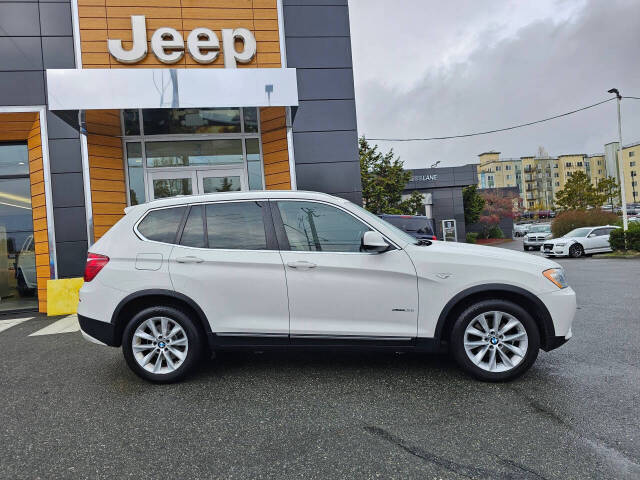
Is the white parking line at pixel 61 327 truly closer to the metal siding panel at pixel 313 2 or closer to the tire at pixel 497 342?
the tire at pixel 497 342

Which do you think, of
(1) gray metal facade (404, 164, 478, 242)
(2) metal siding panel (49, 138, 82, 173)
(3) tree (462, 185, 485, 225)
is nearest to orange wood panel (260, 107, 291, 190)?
(2) metal siding panel (49, 138, 82, 173)

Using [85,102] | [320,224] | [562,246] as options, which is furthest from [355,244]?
[562,246]

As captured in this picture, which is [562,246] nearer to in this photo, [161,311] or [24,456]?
[161,311]

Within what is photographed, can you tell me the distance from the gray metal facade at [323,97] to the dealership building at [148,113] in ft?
0.08

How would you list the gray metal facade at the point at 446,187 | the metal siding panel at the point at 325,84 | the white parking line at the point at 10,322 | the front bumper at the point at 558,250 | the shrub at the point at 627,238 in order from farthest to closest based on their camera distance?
the gray metal facade at the point at 446,187 → the front bumper at the point at 558,250 → the shrub at the point at 627,238 → the metal siding panel at the point at 325,84 → the white parking line at the point at 10,322

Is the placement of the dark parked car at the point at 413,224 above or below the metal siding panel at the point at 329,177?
below

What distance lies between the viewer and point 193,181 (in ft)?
32.2

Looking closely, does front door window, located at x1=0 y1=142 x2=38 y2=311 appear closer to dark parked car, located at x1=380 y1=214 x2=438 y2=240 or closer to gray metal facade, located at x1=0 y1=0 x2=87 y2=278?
gray metal facade, located at x1=0 y1=0 x2=87 y2=278

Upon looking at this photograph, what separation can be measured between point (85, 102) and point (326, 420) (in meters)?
6.78

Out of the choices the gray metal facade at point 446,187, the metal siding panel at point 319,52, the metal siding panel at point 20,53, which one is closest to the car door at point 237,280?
the metal siding panel at point 319,52

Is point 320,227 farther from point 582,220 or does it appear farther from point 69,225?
point 582,220

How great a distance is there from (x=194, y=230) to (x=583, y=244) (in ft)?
67.1

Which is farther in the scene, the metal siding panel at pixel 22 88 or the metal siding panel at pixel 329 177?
the metal siding panel at pixel 329 177

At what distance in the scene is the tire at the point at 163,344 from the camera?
3844 mm
